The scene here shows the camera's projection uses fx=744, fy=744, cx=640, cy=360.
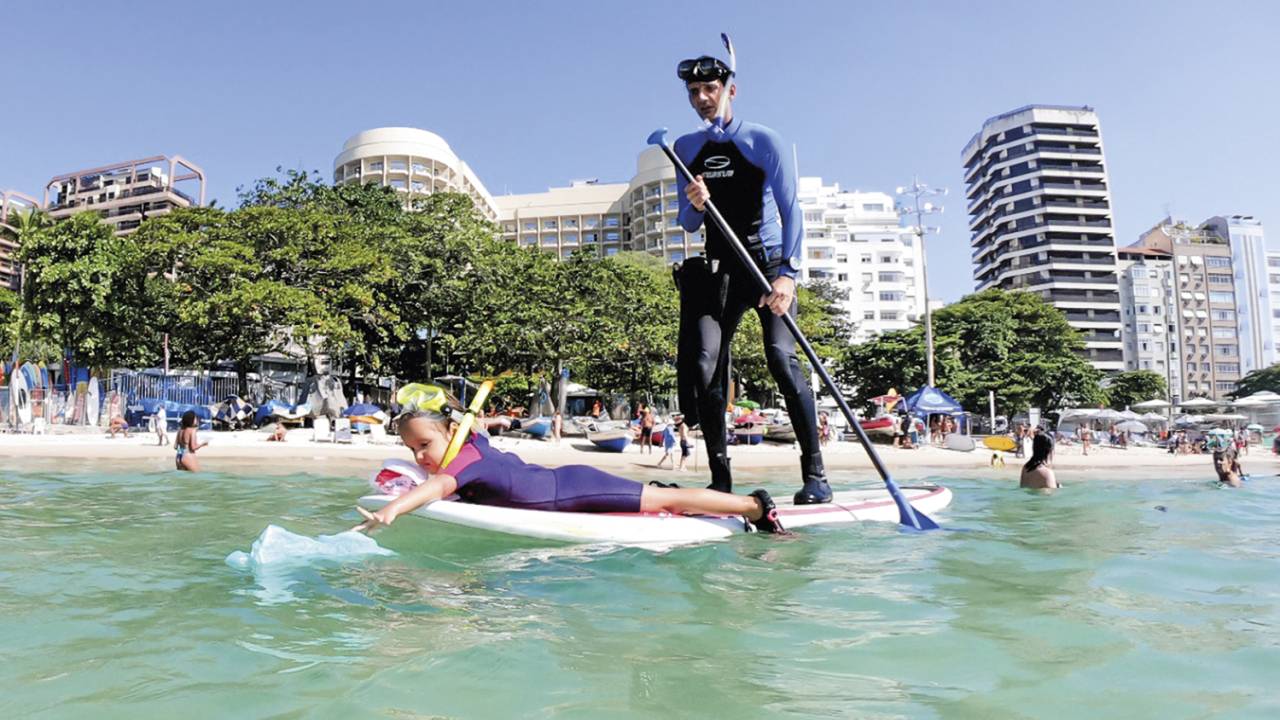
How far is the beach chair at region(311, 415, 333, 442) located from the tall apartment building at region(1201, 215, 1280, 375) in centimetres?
12170

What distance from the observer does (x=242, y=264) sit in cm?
2936

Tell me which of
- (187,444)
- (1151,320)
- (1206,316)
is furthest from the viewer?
(1206,316)

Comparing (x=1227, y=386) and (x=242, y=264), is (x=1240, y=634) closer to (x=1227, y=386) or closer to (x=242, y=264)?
(x=242, y=264)

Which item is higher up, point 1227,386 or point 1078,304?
point 1078,304

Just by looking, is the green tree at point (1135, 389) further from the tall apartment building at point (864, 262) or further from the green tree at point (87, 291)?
the green tree at point (87, 291)

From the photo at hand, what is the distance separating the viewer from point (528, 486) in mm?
4613

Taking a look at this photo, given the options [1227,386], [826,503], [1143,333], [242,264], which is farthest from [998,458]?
[1227,386]

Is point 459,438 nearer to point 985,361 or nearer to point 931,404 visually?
point 931,404

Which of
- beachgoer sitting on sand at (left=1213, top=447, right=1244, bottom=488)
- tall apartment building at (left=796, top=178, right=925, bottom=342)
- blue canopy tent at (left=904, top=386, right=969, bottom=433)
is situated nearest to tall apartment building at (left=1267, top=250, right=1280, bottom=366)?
tall apartment building at (left=796, top=178, right=925, bottom=342)

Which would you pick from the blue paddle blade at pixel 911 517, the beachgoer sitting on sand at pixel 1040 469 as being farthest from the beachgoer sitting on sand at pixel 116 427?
the blue paddle blade at pixel 911 517

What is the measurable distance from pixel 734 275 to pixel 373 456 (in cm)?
1548

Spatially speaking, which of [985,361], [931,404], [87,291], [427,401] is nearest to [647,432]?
[931,404]

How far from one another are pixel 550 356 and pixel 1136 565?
29767mm

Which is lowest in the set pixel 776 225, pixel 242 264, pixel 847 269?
pixel 776 225
